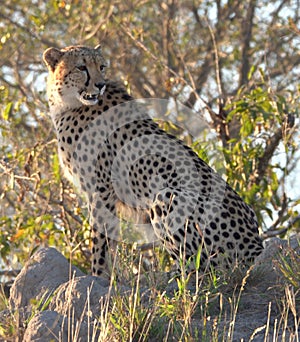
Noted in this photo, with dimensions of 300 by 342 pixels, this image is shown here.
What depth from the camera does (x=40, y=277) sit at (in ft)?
14.5

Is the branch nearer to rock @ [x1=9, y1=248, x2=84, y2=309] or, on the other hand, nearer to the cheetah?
the cheetah

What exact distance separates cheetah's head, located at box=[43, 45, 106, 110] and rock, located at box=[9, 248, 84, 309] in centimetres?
130

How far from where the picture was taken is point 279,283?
4148 millimetres

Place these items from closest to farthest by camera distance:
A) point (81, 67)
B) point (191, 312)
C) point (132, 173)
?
point (191, 312)
point (132, 173)
point (81, 67)

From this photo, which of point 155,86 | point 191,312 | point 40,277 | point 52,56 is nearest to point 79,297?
point 40,277

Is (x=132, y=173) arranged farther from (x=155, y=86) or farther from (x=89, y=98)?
(x=155, y=86)

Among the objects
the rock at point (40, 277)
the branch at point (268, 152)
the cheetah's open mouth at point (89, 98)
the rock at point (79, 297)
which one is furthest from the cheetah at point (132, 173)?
the branch at point (268, 152)

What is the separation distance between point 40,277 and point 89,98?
1.50 metres

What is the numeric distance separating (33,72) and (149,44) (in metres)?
1.30

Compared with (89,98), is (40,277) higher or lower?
lower

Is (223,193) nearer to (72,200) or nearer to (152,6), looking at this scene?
(72,200)

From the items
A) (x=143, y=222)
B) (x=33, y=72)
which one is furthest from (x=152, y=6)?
(x=143, y=222)

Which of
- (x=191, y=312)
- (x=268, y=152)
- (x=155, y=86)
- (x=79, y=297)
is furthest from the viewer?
(x=155, y=86)

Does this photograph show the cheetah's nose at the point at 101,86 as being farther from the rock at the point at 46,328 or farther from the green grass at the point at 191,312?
the rock at the point at 46,328
